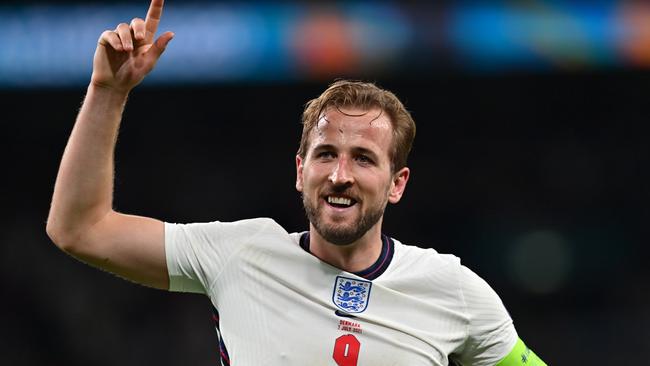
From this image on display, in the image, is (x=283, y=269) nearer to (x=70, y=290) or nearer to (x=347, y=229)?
(x=347, y=229)

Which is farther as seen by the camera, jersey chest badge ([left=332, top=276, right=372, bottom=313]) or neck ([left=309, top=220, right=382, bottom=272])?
neck ([left=309, top=220, right=382, bottom=272])

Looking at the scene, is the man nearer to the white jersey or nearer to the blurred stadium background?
the white jersey

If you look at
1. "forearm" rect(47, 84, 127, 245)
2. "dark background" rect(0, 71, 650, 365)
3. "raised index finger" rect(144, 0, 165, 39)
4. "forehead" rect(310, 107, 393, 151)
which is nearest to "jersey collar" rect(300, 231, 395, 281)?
"forehead" rect(310, 107, 393, 151)

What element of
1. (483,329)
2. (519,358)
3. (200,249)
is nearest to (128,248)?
(200,249)

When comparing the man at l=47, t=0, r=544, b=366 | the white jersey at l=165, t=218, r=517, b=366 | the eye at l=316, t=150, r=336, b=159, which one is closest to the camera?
the man at l=47, t=0, r=544, b=366

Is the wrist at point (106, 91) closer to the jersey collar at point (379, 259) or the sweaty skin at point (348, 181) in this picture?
the sweaty skin at point (348, 181)

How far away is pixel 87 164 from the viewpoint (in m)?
2.98

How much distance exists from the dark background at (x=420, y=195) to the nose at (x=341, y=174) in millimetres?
6768

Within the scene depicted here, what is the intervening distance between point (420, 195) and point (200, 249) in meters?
8.17

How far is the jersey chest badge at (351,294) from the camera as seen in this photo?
10.6 feet

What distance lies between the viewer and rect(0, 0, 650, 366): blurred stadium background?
28.5ft

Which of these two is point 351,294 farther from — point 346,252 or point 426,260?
point 426,260

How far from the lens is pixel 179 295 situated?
419 inches

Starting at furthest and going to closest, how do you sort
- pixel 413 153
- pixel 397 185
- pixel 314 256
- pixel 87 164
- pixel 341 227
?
pixel 413 153 < pixel 397 185 < pixel 314 256 < pixel 341 227 < pixel 87 164
